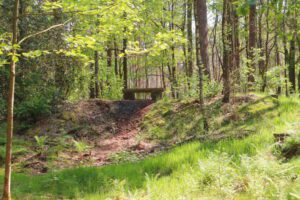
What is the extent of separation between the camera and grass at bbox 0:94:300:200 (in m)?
3.92

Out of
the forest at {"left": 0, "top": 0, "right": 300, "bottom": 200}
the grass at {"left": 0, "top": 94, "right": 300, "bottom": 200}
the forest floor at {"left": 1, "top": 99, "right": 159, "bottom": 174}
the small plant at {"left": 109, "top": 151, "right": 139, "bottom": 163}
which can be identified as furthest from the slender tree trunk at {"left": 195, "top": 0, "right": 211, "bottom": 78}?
the small plant at {"left": 109, "top": 151, "right": 139, "bottom": 163}

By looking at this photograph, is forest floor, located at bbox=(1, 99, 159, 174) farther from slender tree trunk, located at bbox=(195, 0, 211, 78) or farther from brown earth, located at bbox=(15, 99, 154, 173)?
slender tree trunk, located at bbox=(195, 0, 211, 78)

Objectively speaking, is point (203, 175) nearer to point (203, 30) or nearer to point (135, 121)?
point (135, 121)

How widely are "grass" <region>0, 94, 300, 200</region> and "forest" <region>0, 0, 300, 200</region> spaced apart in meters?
0.03

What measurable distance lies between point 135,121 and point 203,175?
24.8 ft

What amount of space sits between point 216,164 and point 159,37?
6.78ft

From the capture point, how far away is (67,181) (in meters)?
5.60

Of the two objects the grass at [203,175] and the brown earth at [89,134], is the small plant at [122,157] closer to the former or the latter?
the brown earth at [89,134]

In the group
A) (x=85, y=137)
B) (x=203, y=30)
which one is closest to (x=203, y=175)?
(x=85, y=137)

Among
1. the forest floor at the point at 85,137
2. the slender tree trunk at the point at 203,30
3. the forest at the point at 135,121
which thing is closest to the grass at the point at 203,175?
the forest at the point at 135,121

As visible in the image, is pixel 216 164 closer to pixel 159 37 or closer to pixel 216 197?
pixel 216 197

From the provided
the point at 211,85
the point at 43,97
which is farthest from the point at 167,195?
the point at 43,97

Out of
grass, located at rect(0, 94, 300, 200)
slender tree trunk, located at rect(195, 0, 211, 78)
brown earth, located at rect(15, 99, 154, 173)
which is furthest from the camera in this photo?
slender tree trunk, located at rect(195, 0, 211, 78)

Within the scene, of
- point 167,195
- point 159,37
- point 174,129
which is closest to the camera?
point 167,195
